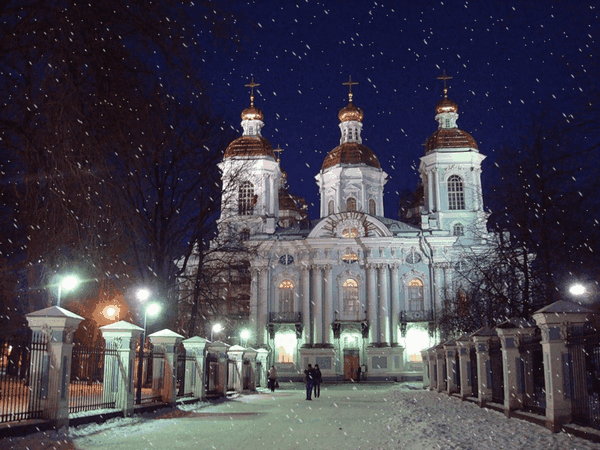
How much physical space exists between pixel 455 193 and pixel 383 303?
439 inches

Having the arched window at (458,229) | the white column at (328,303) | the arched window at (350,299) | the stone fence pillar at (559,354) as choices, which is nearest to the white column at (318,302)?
the white column at (328,303)

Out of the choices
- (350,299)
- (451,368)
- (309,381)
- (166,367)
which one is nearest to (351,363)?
(350,299)

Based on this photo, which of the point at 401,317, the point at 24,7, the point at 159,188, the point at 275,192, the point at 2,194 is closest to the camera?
the point at 24,7

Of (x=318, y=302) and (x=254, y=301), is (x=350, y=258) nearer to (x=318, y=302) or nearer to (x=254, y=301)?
(x=318, y=302)

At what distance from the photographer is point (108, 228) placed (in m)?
8.07

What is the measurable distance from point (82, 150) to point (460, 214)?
4871 cm

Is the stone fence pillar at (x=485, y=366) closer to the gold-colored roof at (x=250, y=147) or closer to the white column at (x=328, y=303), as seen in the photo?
the white column at (x=328, y=303)

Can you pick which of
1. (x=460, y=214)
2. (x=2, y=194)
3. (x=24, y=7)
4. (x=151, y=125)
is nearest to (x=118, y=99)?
(x=151, y=125)

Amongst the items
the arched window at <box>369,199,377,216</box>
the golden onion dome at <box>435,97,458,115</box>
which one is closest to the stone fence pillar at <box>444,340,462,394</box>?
the arched window at <box>369,199,377,216</box>

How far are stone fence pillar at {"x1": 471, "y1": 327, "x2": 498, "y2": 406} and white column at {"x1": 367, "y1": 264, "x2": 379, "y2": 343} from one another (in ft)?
108

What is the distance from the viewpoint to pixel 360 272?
51750 mm

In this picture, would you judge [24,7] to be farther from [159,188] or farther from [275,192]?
[275,192]

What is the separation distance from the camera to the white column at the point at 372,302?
49844mm

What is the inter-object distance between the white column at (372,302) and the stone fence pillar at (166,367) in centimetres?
3367
